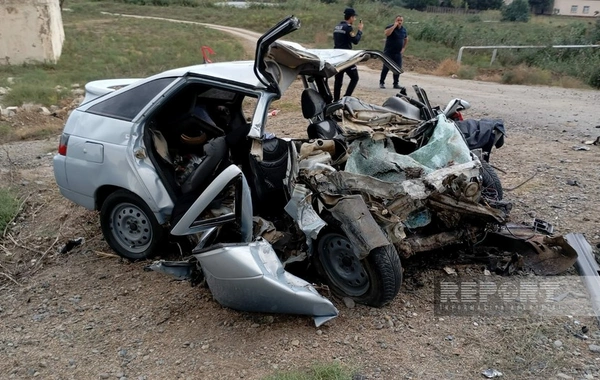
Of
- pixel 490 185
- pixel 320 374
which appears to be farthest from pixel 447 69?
pixel 320 374

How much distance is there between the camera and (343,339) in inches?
137

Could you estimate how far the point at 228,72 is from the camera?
14.0ft

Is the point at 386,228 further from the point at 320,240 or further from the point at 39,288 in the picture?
the point at 39,288

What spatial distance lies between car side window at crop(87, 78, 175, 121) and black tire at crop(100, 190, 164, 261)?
69 cm

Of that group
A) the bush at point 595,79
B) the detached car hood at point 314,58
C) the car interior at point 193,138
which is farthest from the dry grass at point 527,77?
the car interior at point 193,138

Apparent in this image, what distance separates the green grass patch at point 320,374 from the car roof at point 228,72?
2079 mm

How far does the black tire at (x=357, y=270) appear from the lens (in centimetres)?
354

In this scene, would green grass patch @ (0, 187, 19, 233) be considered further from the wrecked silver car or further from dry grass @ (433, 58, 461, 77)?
dry grass @ (433, 58, 461, 77)

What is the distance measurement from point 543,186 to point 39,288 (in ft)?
17.6

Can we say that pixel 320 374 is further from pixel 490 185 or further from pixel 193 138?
pixel 490 185

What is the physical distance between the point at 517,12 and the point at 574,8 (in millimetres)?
27229

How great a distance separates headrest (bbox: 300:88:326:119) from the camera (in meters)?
4.86

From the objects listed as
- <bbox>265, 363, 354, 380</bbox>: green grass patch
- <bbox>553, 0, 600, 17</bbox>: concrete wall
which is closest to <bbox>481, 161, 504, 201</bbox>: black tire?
<bbox>265, 363, 354, 380</bbox>: green grass patch

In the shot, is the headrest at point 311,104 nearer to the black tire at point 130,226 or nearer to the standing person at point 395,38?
the black tire at point 130,226
